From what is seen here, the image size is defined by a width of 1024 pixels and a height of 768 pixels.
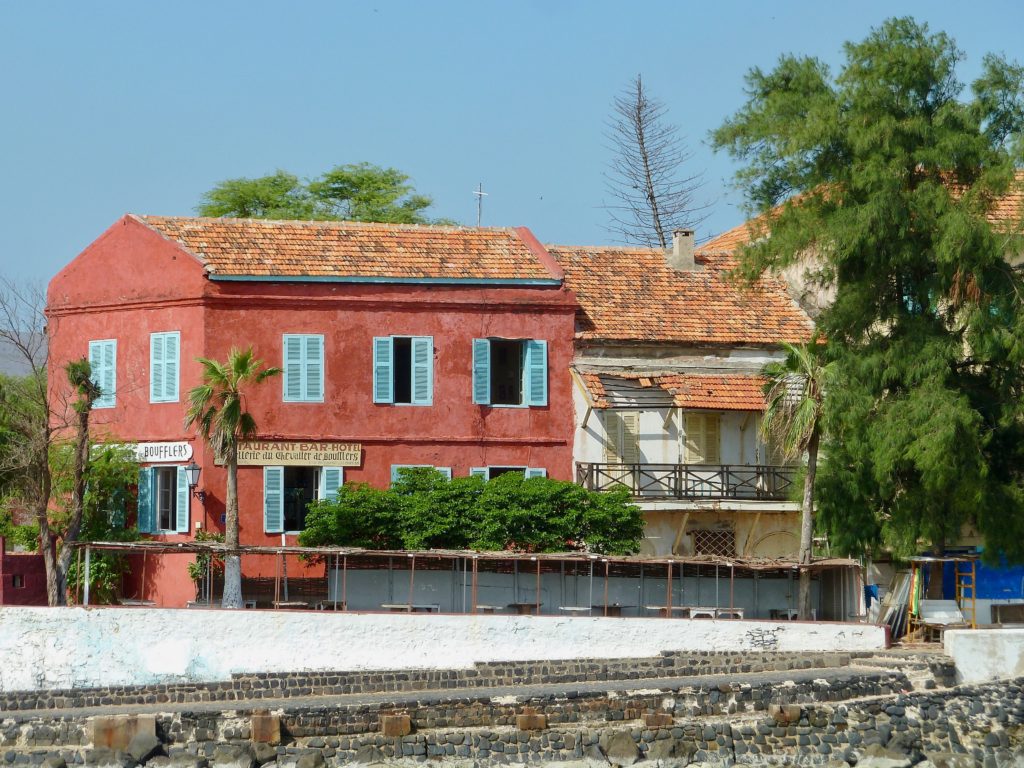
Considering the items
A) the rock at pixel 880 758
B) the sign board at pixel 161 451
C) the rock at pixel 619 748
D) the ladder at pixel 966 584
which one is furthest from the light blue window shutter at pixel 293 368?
the rock at pixel 880 758

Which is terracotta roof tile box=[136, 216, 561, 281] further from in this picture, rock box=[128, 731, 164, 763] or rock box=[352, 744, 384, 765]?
rock box=[352, 744, 384, 765]

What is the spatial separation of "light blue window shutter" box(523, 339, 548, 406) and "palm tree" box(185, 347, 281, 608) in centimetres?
602

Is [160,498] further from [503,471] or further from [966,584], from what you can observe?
[966,584]

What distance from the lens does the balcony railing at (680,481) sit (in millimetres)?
37031

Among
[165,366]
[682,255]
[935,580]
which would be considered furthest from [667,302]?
[165,366]

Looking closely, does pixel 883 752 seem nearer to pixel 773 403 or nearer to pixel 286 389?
pixel 773 403

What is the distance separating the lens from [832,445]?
34062mm

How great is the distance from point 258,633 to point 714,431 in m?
12.2

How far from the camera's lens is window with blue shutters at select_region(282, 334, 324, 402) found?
36375 millimetres

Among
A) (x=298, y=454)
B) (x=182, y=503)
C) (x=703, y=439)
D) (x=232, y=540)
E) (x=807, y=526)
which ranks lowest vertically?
(x=232, y=540)

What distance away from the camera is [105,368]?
37.1 m

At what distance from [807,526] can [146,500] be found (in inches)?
537

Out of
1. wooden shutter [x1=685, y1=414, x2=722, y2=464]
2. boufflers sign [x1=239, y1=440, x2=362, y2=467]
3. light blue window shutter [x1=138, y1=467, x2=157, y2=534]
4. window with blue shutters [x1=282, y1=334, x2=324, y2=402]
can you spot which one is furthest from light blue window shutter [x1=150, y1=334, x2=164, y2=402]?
wooden shutter [x1=685, y1=414, x2=722, y2=464]

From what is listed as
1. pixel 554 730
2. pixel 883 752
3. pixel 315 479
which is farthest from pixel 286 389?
pixel 883 752
